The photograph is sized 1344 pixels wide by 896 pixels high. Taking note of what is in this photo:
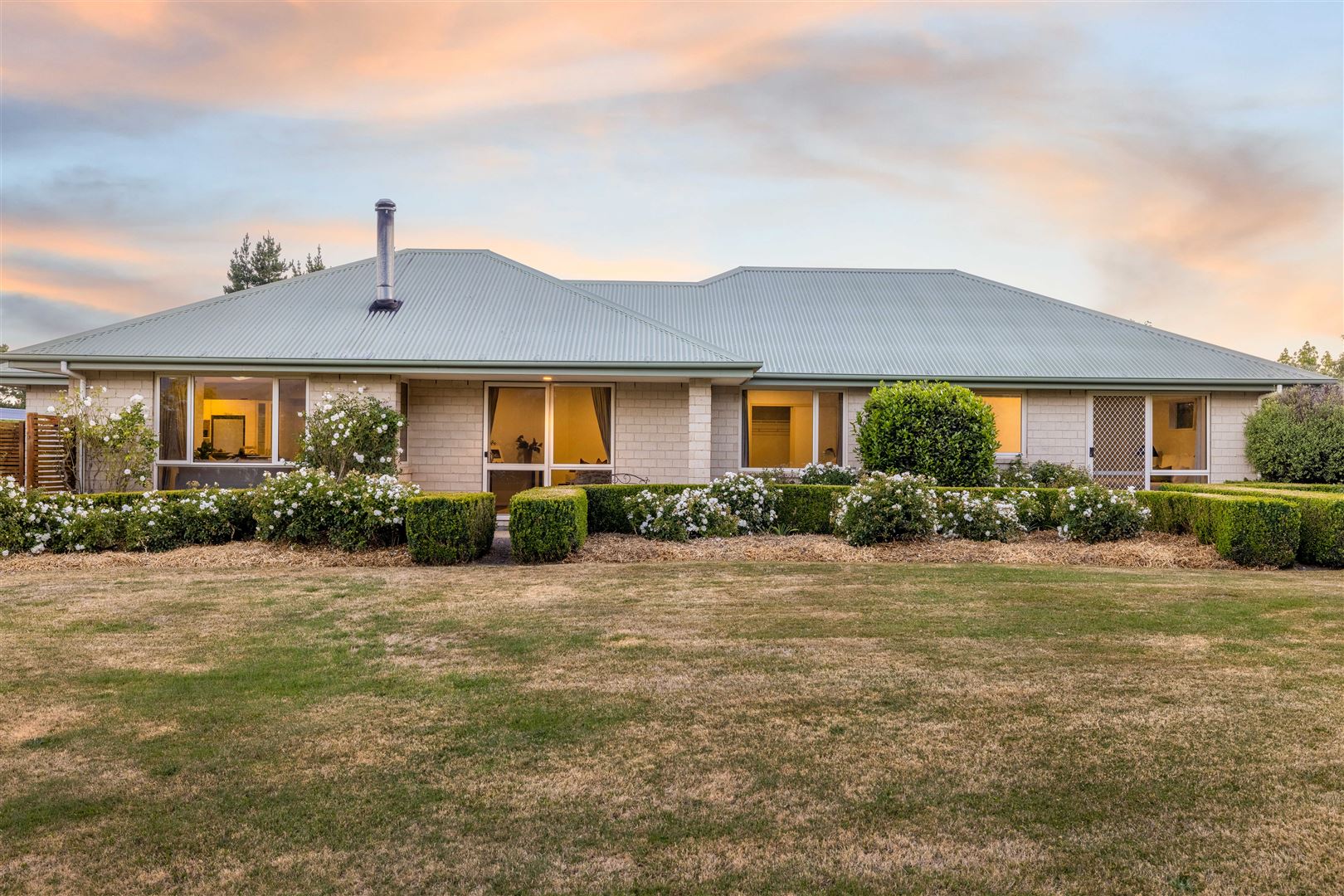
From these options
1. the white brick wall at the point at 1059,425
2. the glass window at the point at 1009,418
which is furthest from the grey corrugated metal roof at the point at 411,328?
the white brick wall at the point at 1059,425

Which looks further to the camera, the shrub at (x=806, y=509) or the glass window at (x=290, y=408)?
the glass window at (x=290, y=408)

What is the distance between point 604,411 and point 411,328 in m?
3.78

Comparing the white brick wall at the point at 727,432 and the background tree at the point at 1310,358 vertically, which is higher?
the background tree at the point at 1310,358

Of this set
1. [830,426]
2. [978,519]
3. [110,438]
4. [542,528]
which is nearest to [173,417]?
[110,438]

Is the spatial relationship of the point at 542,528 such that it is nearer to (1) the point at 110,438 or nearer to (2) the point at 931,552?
(2) the point at 931,552

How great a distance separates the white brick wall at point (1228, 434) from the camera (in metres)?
15.4

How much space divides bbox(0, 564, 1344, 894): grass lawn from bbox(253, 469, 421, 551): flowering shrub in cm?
275

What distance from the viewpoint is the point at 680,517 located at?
11.2 m

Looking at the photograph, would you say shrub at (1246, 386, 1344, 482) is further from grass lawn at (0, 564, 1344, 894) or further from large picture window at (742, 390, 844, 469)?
grass lawn at (0, 564, 1344, 894)

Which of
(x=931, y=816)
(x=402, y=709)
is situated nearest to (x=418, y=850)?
(x=402, y=709)

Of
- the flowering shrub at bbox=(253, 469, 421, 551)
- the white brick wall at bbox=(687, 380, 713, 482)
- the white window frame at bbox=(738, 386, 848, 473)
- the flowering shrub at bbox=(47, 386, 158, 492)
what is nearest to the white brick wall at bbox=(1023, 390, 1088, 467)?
the white window frame at bbox=(738, 386, 848, 473)

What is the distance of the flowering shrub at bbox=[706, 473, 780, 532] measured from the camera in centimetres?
1170

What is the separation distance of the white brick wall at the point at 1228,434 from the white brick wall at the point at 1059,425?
2.40 metres

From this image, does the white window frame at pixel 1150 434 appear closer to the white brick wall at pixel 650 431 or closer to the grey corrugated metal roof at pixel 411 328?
the grey corrugated metal roof at pixel 411 328
